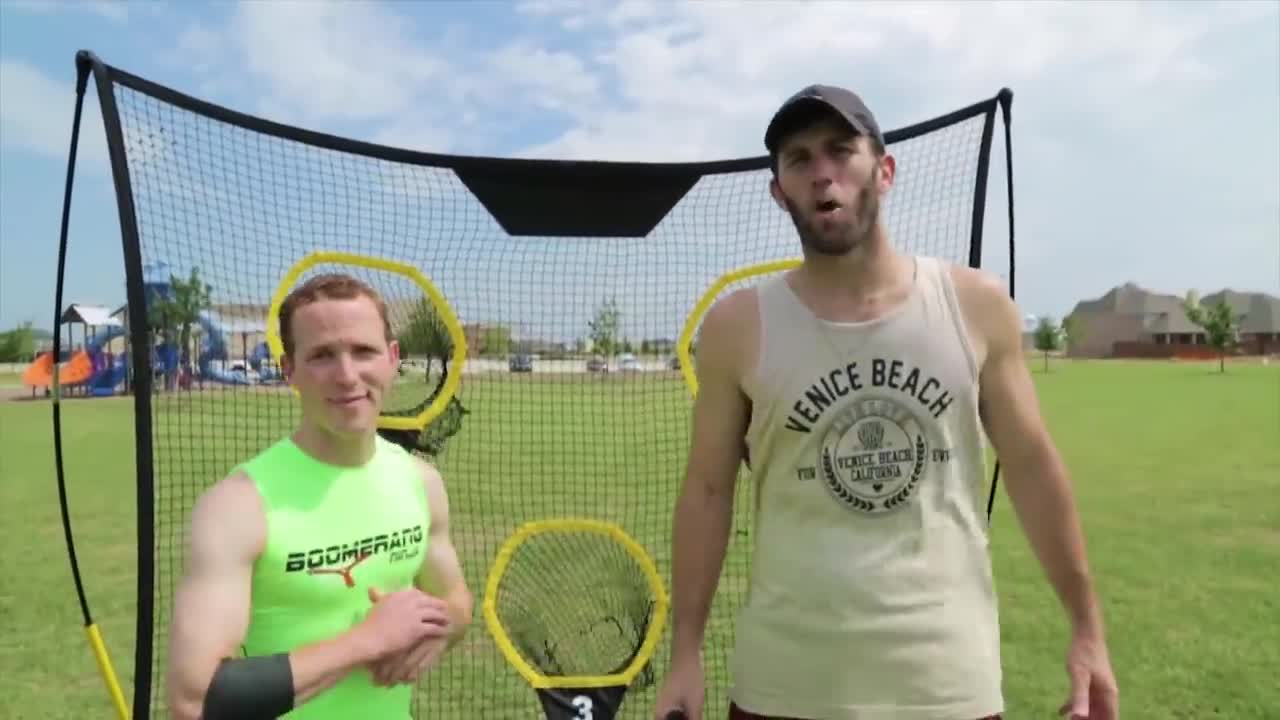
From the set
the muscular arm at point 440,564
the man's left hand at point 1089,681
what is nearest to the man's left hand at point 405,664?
the muscular arm at point 440,564

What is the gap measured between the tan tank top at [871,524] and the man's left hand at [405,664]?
0.66m

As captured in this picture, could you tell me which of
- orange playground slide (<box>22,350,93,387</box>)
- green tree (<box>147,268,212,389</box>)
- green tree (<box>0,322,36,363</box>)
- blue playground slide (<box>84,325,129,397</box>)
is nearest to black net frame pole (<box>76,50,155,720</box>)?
green tree (<box>147,268,212,389</box>)

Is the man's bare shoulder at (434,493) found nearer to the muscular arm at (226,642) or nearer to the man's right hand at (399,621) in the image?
Answer: the man's right hand at (399,621)

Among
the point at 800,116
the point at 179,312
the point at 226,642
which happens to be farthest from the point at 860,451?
the point at 179,312

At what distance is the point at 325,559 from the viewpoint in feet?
6.70

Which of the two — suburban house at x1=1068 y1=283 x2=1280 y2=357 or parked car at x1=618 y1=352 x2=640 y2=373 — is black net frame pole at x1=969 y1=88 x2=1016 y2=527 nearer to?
parked car at x1=618 y1=352 x2=640 y2=373

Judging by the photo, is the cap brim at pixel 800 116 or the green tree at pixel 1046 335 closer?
the cap brim at pixel 800 116

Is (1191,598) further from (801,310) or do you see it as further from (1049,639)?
(801,310)

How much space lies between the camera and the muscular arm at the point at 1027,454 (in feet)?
7.32

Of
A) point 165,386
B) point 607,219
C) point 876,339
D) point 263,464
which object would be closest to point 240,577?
point 263,464

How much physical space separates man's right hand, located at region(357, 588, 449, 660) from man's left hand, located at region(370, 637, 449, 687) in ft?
0.09

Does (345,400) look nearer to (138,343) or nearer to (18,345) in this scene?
(138,343)

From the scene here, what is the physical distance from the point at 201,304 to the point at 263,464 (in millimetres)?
3707

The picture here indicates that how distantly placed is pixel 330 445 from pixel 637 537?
14.3 feet
